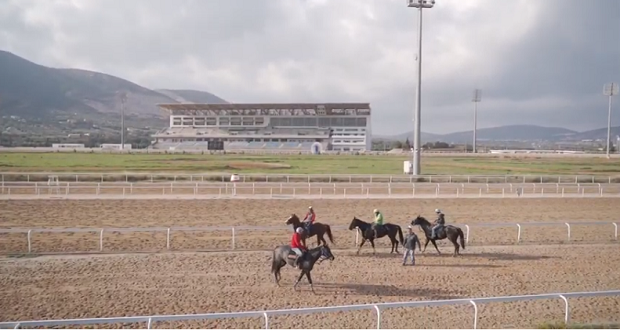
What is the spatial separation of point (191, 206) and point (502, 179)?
18705 millimetres

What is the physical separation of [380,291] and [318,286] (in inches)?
40.4

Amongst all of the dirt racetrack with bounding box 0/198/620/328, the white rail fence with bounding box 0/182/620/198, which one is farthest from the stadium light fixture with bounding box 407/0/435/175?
the dirt racetrack with bounding box 0/198/620/328

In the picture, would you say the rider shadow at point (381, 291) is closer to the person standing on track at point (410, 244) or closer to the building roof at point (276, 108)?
the person standing on track at point (410, 244)

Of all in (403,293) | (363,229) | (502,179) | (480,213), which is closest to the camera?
(403,293)

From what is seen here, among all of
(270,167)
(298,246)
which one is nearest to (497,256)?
(298,246)

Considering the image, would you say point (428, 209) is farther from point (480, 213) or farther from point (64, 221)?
point (64, 221)

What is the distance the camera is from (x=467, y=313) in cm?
730

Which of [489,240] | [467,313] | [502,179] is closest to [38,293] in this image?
[467,313]

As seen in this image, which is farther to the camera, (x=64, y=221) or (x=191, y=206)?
(x=191, y=206)

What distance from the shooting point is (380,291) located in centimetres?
864

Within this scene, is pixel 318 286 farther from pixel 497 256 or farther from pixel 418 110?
pixel 418 110

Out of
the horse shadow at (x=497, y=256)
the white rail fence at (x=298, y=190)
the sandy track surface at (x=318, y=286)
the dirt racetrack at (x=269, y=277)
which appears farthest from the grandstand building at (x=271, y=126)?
the sandy track surface at (x=318, y=286)

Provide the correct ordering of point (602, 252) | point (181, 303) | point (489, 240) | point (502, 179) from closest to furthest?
1. point (181, 303)
2. point (602, 252)
3. point (489, 240)
4. point (502, 179)

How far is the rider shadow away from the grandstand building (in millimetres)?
74284
